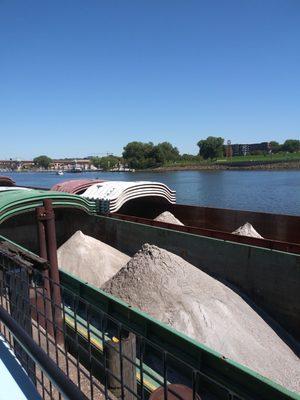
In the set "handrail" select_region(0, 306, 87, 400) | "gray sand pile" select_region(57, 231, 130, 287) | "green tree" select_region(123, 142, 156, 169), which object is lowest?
"gray sand pile" select_region(57, 231, 130, 287)

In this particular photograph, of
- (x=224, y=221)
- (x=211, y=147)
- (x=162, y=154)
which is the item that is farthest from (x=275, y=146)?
(x=224, y=221)

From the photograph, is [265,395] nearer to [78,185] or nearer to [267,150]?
[78,185]

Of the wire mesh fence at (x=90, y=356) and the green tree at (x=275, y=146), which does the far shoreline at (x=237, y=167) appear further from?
the wire mesh fence at (x=90, y=356)

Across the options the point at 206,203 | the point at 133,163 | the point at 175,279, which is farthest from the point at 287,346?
the point at 133,163

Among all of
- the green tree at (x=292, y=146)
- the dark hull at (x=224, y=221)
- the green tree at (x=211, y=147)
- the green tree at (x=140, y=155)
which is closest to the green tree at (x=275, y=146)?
the green tree at (x=292, y=146)

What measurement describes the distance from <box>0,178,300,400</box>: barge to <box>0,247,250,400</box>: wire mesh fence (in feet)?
0.07

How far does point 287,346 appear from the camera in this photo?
28.8 feet

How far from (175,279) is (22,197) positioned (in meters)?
5.62

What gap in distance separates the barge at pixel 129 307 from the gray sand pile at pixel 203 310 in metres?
0.99

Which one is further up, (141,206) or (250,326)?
(141,206)

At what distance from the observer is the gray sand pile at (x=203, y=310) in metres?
7.36

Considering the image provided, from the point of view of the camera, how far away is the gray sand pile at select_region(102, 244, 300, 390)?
736cm

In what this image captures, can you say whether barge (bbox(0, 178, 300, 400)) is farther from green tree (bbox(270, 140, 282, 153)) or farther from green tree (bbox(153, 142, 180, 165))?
green tree (bbox(270, 140, 282, 153))

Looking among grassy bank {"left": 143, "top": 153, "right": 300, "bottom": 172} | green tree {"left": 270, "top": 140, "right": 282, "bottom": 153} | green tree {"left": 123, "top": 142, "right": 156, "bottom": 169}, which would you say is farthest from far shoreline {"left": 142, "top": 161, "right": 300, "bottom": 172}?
green tree {"left": 270, "top": 140, "right": 282, "bottom": 153}
